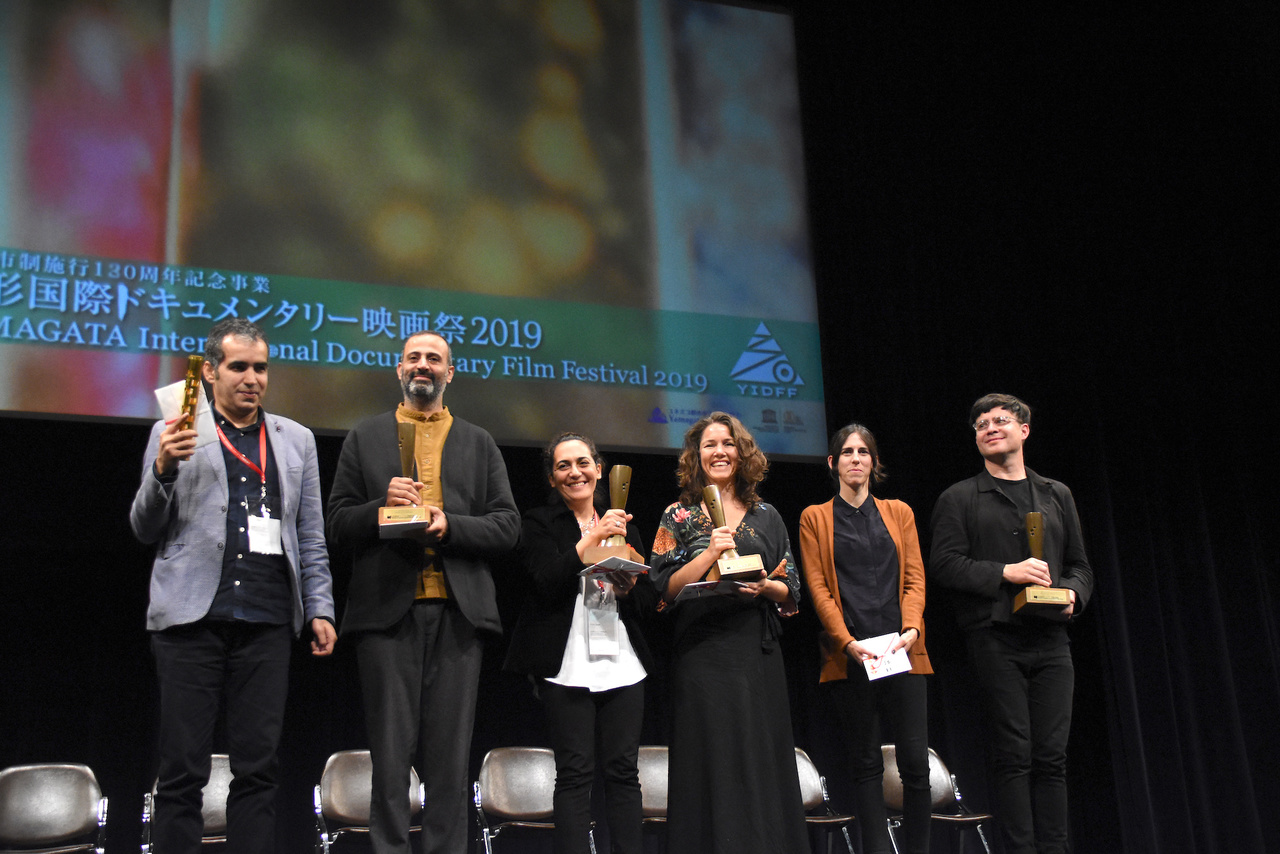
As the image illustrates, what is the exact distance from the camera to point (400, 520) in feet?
8.79

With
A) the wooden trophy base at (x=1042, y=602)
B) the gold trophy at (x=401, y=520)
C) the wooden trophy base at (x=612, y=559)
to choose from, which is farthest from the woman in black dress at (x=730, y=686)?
the gold trophy at (x=401, y=520)

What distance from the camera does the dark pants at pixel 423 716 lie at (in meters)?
2.66

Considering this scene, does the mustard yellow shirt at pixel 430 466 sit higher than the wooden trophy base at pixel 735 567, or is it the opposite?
the mustard yellow shirt at pixel 430 466

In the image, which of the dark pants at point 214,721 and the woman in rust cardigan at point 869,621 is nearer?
the dark pants at point 214,721

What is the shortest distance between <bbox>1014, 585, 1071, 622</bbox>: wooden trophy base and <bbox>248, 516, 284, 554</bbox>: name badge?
2.20 m

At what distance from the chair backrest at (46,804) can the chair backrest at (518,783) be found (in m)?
1.26

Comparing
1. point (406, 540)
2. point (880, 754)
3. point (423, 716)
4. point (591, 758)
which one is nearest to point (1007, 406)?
point (880, 754)

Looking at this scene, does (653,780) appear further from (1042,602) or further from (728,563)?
(1042,602)

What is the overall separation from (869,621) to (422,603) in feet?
5.05

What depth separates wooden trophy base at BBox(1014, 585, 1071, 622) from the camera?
10.8 ft

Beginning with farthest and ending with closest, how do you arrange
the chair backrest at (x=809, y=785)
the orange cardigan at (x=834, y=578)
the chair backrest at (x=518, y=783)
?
1. the chair backrest at (x=809, y=785)
2. the chair backrest at (x=518, y=783)
3. the orange cardigan at (x=834, y=578)

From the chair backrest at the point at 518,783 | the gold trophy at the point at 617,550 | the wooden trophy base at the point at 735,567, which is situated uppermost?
the gold trophy at the point at 617,550

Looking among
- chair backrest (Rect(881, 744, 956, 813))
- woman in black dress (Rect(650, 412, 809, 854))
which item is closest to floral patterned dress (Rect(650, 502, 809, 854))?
woman in black dress (Rect(650, 412, 809, 854))

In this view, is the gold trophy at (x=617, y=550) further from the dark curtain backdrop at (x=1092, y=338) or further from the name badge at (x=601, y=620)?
the dark curtain backdrop at (x=1092, y=338)
